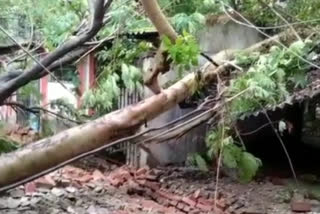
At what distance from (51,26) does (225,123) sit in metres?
1.89

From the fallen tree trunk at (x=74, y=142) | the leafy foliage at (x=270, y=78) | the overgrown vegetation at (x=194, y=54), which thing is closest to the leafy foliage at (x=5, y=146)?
the overgrown vegetation at (x=194, y=54)

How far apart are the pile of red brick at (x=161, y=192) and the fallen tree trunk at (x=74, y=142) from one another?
1490 mm

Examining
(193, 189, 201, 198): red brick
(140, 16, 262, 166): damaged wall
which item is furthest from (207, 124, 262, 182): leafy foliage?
(140, 16, 262, 166): damaged wall

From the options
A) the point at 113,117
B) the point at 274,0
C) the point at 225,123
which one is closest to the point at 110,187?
the point at 225,123

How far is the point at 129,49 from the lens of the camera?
595cm

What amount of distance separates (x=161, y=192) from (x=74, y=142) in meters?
2.50

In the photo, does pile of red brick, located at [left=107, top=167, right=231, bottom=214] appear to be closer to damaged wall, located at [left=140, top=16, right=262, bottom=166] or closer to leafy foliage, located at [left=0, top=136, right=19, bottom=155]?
damaged wall, located at [left=140, top=16, right=262, bottom=166]

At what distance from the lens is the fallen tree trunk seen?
3.46 m

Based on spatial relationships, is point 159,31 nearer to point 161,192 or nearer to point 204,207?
point 204,207

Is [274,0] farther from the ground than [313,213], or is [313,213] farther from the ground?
[274,0]

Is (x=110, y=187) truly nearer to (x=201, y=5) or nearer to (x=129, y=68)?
(x=129, y=68)

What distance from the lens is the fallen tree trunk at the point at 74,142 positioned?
346 cm

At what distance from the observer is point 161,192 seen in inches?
239

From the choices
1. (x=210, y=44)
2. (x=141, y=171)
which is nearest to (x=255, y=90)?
(x=141, y=171)
